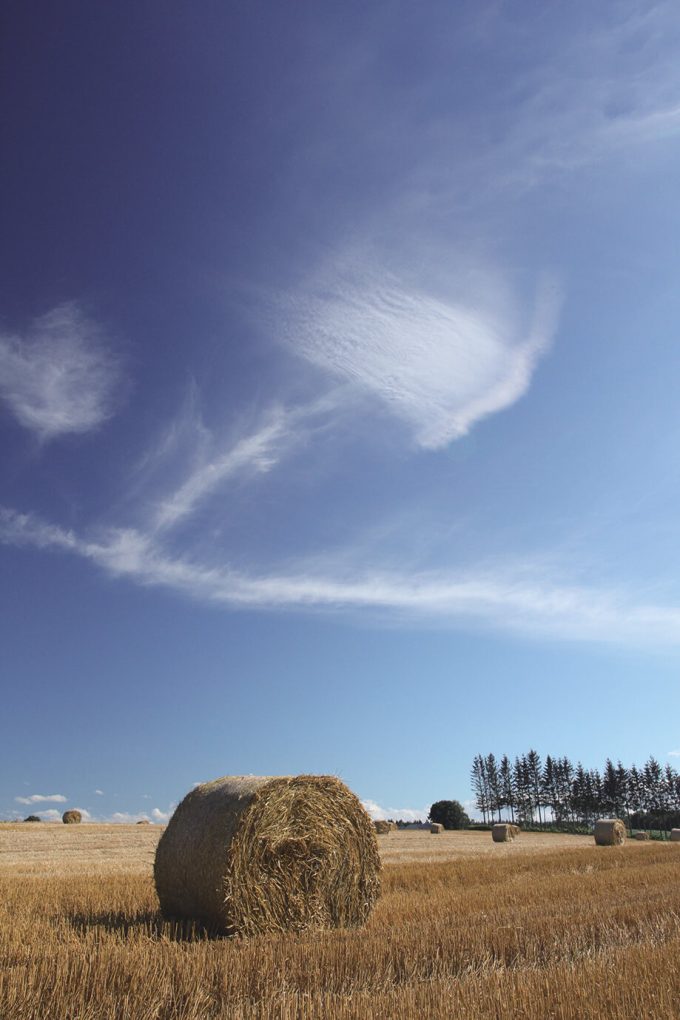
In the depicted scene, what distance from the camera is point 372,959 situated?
6.41 m

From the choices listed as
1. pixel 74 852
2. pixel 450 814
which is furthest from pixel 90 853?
pixel 450 814

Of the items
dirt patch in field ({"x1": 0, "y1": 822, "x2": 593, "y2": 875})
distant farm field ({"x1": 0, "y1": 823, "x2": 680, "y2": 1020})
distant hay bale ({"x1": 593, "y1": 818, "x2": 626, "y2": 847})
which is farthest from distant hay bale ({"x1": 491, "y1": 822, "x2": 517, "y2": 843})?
distant farm field ({"x1": 0, "y1": 823, "x2": 680, "y2": 1020})

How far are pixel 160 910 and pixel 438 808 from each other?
6234 cm

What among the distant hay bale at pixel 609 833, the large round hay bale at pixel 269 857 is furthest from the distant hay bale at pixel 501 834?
the large round hay bale at pixel 269 857

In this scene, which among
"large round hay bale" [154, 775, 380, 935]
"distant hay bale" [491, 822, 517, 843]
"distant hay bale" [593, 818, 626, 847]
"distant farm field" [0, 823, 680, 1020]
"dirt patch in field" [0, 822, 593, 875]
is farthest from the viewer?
"distant hay bale" [491, 822, 517, 843]

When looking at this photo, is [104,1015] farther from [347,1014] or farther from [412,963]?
[412,963]

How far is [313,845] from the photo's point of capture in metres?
9.83

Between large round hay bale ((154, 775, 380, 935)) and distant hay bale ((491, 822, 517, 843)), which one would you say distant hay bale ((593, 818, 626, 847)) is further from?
large round hay bale ((154, 775, 380, 935))

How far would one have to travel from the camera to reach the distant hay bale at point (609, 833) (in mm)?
29797

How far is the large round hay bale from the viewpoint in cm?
896

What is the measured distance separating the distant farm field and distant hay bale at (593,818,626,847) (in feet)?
67.3

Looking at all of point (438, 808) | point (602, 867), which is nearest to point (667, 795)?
point (438, 808)

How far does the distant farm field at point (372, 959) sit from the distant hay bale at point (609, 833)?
808 inches

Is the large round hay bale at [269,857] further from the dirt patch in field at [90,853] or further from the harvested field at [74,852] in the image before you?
the dirt patch in field at [90,853]
